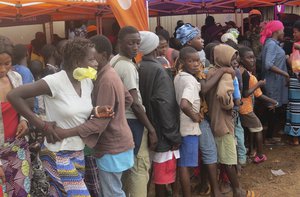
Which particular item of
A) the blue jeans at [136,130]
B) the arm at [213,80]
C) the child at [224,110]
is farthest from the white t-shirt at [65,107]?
the child at [224,110]

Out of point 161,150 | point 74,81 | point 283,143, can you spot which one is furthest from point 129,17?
point 283,143

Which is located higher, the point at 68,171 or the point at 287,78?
the point at 287,78

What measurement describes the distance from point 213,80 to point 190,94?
36 centimetres

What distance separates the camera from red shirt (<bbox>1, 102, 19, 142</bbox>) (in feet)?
8.79

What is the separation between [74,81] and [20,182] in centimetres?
82

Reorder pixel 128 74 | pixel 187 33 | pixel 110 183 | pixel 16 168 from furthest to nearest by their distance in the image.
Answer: pixel 187 33
pixel 128 74
pixel 110 183
pixel 16 168

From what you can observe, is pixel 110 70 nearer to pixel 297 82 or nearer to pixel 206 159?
pixel 206 159

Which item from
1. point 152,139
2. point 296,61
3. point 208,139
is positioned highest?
point 296,61

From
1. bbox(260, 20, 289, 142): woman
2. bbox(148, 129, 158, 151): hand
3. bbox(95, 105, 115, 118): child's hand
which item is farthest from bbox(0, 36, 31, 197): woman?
bbox(260, 20, 289, 142): woman

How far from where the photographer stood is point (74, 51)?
8.18 ft

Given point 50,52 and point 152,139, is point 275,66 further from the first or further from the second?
point 50,52

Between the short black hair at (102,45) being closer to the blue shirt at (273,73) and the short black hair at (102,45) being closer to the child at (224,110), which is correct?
the child at (224,110)

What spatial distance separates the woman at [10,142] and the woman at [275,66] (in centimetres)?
363

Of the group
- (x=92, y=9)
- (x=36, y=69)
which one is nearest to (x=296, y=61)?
(x=36, y=69)
